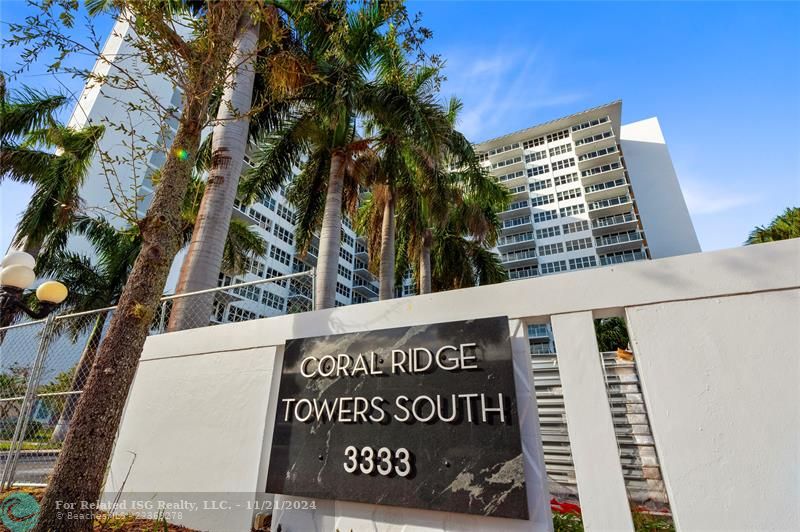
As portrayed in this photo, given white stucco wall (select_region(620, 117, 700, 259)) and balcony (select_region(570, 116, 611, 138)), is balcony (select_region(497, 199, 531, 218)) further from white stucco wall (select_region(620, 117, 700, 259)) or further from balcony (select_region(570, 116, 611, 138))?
white stucco wall (select_region(620, 117, 700, 259))

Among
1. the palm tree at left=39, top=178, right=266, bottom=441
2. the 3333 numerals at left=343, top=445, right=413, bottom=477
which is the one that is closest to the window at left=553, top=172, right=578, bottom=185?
the palm tree at left=39, top=178, right=266, bottom=441

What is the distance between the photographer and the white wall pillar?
266cm

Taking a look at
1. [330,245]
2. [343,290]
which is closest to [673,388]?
[330,245]

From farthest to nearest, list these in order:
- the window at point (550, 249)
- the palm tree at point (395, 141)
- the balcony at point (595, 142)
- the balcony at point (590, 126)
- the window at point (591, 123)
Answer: the window at point (591, 123)
the balcony at point (590, 126)
the balcony at point (595, 142)
the window at point (550, 249)
the palm tree at point (395, 141)

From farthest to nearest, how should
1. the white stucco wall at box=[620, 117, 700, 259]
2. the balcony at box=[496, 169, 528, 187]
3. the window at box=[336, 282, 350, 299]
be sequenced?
the balcony at box=[496, 169, 528, 187] → the white stucco wall at box=[620, 117, 700, 259] → the window at box=[336, 282, 350, 299]

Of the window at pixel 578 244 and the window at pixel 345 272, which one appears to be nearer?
the window at pixel 345 272

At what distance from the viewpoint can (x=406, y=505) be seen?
3.05 m

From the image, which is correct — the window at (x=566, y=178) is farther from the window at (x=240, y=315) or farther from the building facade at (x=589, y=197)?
the window at (x=240, y=315)

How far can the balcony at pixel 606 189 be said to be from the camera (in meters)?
50.4

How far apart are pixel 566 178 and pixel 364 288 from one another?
3466 cm

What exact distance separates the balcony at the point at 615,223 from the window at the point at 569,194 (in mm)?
4988

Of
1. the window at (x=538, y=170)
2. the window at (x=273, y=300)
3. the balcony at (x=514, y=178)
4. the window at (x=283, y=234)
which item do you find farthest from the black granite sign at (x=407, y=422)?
the window at (x=538, y=170)

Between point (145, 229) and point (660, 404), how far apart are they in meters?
5.04

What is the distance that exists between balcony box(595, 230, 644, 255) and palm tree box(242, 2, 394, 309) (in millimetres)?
45997
